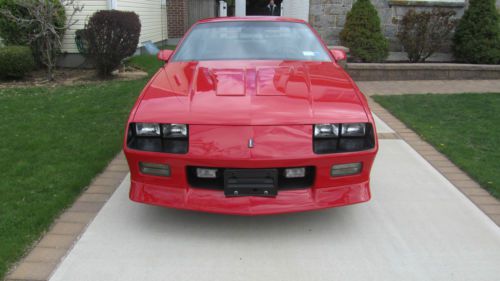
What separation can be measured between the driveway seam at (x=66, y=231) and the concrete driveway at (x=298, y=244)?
3.1 inches

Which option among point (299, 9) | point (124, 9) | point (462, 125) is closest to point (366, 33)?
point (299, 9)

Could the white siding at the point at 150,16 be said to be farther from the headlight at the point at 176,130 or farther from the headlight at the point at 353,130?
the headlight at the point at 353,130

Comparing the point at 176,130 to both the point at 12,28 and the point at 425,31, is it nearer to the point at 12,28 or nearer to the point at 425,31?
the point at 12,28

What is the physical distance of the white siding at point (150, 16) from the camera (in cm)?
1159

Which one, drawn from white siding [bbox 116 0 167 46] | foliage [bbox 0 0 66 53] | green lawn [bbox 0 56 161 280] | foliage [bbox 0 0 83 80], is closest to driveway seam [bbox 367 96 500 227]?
green lawn [bbox 0 56 161 280]

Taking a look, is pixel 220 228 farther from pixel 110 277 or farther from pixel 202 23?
pixel 202 23

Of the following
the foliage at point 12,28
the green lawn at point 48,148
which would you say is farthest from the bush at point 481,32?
the foliage at point 12,28

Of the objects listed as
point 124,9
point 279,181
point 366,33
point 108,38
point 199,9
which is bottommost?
point 279,181

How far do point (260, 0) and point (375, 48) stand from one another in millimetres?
23011

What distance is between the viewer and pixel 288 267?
2.67m

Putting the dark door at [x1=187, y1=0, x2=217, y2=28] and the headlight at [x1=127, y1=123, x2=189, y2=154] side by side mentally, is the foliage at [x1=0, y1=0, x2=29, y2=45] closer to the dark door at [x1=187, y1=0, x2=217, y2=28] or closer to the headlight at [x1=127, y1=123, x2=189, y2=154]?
the headlight at [x1=127, y1=123, x2=189, y2=154]

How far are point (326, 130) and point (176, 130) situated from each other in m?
0.95

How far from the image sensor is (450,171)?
4.27 meters

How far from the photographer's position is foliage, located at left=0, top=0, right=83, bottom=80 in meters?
8.20
